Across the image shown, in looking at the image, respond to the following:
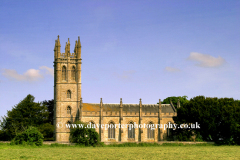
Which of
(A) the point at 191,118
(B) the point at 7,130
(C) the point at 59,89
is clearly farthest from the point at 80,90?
(A) the point at 191,118

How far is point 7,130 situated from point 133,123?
2424cm

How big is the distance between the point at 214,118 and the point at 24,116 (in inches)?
1449

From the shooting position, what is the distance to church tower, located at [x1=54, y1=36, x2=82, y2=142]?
64688 millimetres

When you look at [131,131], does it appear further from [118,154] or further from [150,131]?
[118,154]

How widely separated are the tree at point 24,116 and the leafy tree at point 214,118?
2798 cm

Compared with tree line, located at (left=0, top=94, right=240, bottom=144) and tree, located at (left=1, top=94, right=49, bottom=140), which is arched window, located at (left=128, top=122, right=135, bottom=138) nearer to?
tree line, located at (left=0, top=94, right=240, bottom=144)

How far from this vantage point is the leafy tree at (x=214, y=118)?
182 ft

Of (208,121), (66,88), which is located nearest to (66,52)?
(66,88)

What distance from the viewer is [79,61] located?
222 feet

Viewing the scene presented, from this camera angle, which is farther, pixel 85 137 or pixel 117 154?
pixel 85 137

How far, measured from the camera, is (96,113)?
211 ft

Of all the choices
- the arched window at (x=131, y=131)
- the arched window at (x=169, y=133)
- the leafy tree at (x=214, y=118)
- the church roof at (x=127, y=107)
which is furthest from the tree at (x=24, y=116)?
the leafy tree at (x=214, y=118)

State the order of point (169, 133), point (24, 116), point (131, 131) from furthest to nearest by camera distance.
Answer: point (24, 116)
point (169, 133)
point (131, 131)

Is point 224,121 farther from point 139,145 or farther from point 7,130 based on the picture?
point 7,130
